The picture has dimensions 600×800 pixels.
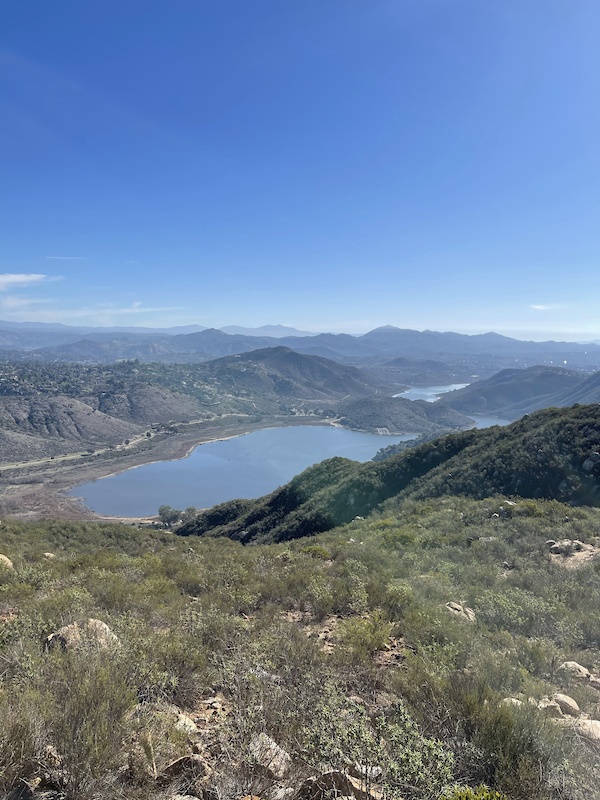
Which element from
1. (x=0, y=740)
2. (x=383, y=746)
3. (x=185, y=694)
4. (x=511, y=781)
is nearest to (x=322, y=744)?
(x=383, y=746)

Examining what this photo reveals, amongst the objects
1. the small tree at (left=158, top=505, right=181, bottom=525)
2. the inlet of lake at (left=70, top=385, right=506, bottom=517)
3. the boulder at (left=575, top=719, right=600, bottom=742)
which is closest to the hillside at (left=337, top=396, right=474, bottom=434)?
the inlet of lake at (left=70, top=385, right=506, bottom=517)

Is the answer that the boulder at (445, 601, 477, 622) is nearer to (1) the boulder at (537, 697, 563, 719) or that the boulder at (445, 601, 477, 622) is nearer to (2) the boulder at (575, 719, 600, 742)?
(1) the boulder at (537, 697, 563, 719)

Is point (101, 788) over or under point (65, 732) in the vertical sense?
under

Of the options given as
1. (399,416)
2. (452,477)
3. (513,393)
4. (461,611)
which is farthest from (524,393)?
(461,611)

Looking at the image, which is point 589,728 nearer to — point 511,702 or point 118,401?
point 511,702

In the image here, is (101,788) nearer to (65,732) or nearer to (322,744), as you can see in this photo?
(65,732)
